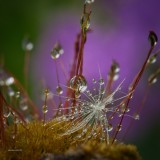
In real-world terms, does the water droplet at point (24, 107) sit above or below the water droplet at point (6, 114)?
above

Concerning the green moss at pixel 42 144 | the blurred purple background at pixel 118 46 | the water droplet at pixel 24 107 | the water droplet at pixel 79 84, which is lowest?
the green moss at pixel 42 144

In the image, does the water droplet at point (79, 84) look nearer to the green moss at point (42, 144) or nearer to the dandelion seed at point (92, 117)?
the dandelion seed at point (92, 117)

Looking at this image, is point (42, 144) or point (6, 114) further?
point (6, 114)

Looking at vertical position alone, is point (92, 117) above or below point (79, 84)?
below

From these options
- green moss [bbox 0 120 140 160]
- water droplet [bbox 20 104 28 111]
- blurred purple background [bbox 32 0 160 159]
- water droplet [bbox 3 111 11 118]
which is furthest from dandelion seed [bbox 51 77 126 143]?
blurred purple background [bbox 32 0 160 159]

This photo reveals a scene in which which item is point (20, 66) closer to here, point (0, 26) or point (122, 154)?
point (0, 26)

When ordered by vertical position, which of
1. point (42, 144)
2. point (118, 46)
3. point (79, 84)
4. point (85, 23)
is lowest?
point (42, 144)

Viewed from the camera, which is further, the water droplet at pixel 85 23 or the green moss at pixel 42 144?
the water droplet at pixel 85 23

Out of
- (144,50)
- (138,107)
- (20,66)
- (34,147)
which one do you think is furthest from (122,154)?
(20,66)

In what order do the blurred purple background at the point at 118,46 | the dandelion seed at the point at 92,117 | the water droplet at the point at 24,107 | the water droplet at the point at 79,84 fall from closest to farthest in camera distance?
the dandelion seed at the point at 92,117 < the water droplet at the point at 79,84 < the water droplet at the point at 24,107 < the blurred purple background at the point at 118,46

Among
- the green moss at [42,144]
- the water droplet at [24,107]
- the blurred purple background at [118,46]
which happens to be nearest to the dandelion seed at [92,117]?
the green moss at [42,144]

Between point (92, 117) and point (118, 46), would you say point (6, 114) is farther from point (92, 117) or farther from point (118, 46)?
point (118, 46)

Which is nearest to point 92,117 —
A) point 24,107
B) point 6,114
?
point 6,114
